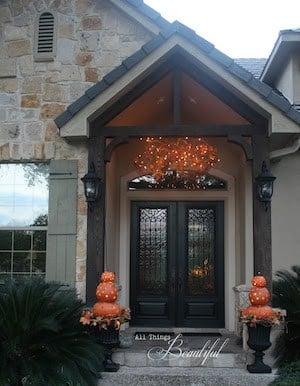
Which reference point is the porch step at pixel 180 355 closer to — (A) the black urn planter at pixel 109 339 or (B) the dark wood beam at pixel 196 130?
(A) the black urn planter at pixel 109 339

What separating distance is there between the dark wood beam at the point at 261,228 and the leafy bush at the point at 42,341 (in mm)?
2175

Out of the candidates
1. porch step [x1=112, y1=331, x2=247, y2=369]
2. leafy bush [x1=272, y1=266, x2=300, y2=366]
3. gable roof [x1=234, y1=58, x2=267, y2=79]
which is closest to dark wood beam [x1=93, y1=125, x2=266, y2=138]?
leafy bush [x1=272, y1=266, x2=300, y2=366]

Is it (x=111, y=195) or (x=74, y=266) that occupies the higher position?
(x=111, y=195)

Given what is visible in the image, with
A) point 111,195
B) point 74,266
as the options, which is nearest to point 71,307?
point 74,266

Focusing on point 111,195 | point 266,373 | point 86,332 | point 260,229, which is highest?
point 111,195

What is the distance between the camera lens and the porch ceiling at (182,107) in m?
7.02

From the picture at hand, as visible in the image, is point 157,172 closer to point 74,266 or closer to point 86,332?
point 74,266

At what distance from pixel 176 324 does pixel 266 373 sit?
246 centimetres

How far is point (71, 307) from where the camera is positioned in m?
5.94

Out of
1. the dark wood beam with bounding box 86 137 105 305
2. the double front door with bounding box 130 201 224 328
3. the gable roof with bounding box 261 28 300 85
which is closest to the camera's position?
the dark wood beam with bounding box 86 137 105 305

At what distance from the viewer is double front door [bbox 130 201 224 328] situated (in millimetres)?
8195

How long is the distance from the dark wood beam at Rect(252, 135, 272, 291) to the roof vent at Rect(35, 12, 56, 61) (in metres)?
3.23

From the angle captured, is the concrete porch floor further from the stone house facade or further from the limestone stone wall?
the limestone stone wall

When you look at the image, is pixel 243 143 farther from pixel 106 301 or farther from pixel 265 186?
pixel 106 301
